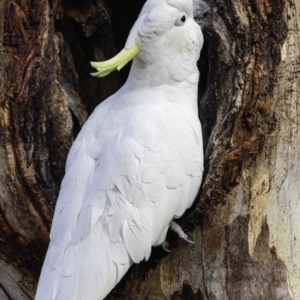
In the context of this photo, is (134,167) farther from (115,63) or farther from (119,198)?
(115,63)

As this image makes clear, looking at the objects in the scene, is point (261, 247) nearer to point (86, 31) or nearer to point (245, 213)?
point (245, 213)

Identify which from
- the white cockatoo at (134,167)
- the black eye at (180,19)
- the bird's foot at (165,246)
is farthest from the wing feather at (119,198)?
the black eye at (180,19)

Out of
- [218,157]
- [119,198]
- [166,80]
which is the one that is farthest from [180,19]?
[119,198]

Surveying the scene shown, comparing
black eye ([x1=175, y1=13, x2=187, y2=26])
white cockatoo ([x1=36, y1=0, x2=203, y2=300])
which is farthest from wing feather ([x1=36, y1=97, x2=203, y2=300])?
black eye ([x1=175, y1=13, x2=187, y2=26])

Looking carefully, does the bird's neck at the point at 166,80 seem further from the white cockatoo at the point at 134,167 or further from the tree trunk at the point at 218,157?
the tree trunk at the point at 218,157

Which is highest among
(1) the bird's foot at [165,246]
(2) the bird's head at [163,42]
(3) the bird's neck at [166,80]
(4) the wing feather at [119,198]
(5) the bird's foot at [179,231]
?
(2) the bird's head at [163,42]

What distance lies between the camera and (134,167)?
2.59m

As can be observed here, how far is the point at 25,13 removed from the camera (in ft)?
9.52

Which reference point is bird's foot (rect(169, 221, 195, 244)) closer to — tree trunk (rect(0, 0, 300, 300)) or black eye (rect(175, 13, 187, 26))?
tree trunk (rect(0, 0, 300, 300))

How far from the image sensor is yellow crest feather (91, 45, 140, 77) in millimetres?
2597

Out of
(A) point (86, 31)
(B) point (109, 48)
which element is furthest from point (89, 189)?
(B) point (109, 48)

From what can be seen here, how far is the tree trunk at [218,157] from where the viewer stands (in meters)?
2.72

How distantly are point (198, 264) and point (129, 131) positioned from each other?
0.57 m

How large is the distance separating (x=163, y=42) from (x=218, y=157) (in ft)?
1.58
